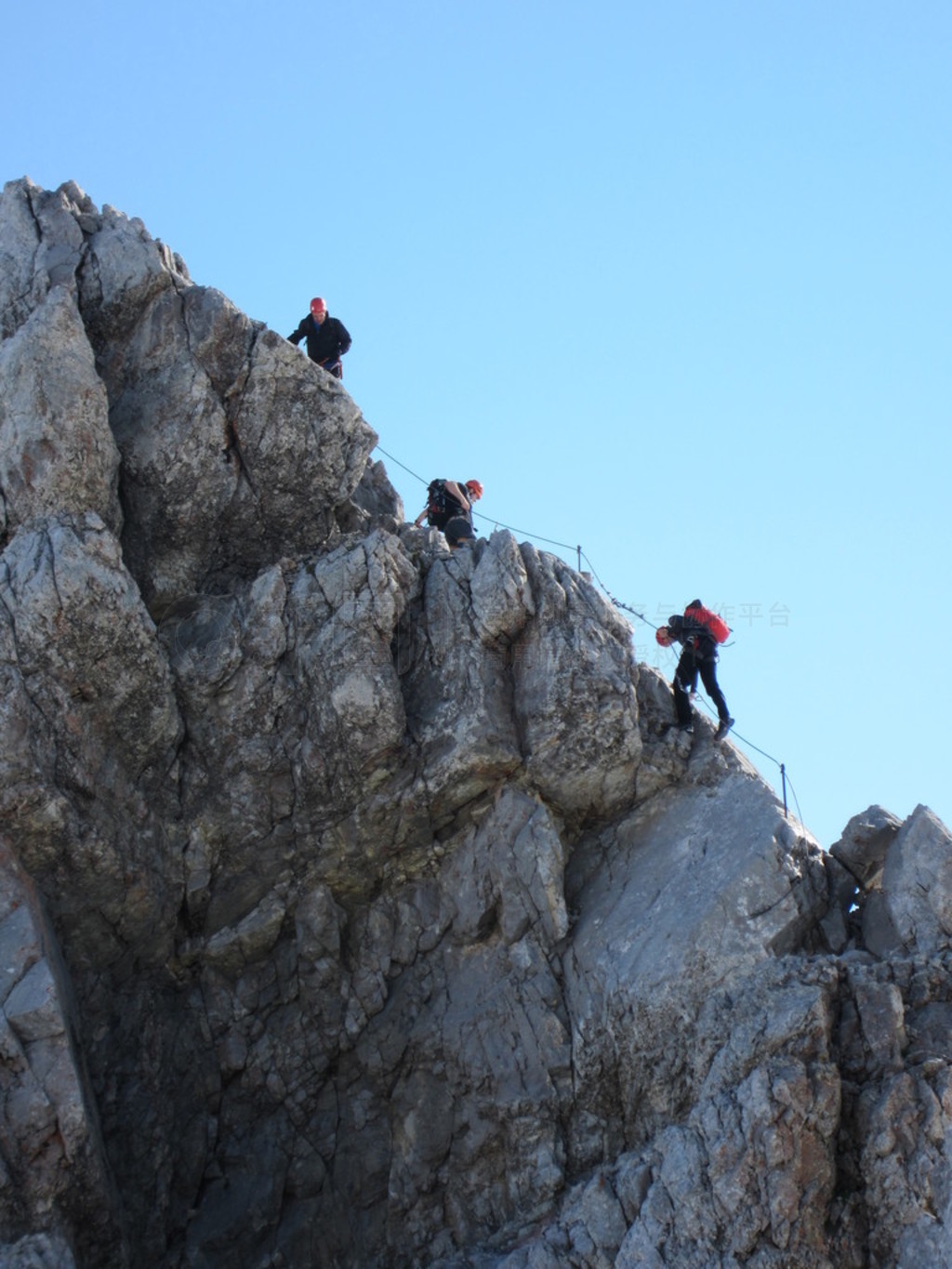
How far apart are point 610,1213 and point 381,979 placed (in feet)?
20.3

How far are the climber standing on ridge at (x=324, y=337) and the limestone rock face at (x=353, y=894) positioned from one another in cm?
284

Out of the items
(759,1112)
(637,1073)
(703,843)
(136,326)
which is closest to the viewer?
(759,1112)

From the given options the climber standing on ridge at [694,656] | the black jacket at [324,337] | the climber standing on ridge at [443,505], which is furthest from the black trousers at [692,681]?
the black jacket at [324,337]

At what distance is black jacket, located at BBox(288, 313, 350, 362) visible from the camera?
121 ft

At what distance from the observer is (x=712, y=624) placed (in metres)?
32.5

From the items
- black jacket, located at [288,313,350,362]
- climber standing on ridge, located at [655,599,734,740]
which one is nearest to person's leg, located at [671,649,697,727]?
climber standing on ridge, located at [655,599,734,740]

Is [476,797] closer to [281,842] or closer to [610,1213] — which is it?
[281,842]

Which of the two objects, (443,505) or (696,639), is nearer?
(696,639)

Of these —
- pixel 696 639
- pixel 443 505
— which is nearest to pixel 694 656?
pixel 696 639

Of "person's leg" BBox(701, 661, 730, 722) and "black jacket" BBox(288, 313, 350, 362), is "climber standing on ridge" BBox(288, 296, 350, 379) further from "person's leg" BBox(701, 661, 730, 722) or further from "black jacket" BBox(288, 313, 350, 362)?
"person's leg" BBox(701, 661, 730, 722)

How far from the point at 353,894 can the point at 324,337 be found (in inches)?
469

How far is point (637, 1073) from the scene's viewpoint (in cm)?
2866

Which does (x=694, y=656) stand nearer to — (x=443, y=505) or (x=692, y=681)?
(x=692, y=681)

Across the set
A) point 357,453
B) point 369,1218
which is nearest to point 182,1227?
point 369,1218
